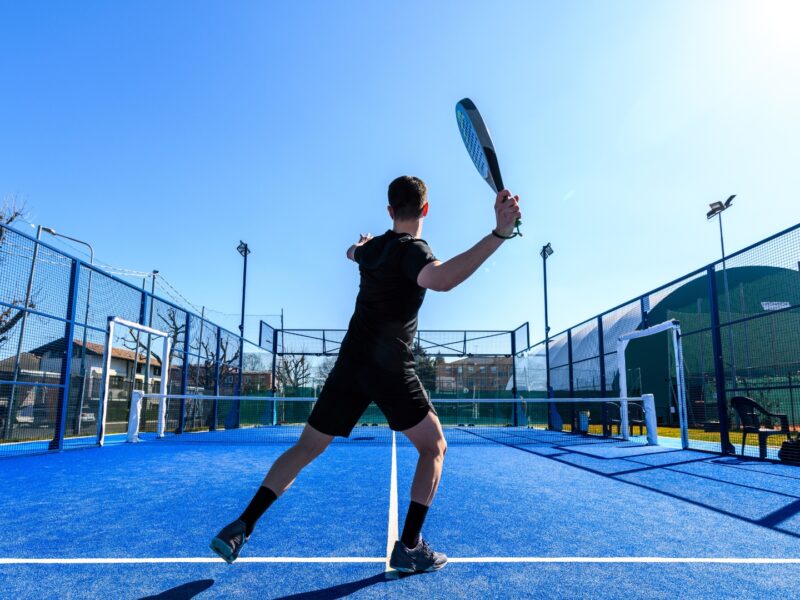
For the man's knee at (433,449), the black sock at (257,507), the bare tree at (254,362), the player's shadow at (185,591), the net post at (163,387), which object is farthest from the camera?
the bare tree at (254,362)

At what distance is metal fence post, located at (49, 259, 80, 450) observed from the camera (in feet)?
29.2

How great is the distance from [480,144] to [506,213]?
0.72 metres

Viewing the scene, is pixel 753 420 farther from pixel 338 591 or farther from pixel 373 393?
pixel 338 591

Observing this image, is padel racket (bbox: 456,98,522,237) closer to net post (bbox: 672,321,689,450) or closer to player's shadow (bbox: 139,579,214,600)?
player's shadow (bbox: 139,579,214,600)

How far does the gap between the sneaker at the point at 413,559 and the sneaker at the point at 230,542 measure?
698 mm

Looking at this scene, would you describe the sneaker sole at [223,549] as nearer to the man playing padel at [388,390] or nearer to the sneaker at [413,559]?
the man playing padel at [388,390]

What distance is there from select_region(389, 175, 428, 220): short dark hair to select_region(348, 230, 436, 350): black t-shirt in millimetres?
128

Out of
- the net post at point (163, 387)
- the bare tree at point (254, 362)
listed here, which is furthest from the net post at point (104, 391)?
the bare tree at point (254, 362)

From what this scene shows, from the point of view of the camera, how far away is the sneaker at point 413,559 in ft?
8.16

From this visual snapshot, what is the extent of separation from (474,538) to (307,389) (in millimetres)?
19462

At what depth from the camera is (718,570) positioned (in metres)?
2.68

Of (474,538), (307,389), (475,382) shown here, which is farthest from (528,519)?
(307,389)

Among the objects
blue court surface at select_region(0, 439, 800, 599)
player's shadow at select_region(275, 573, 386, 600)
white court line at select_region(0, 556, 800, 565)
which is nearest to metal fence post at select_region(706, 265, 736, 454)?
blue court surface at select_region(0, 439, 800, 599)

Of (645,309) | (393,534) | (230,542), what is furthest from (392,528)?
(645,309)
